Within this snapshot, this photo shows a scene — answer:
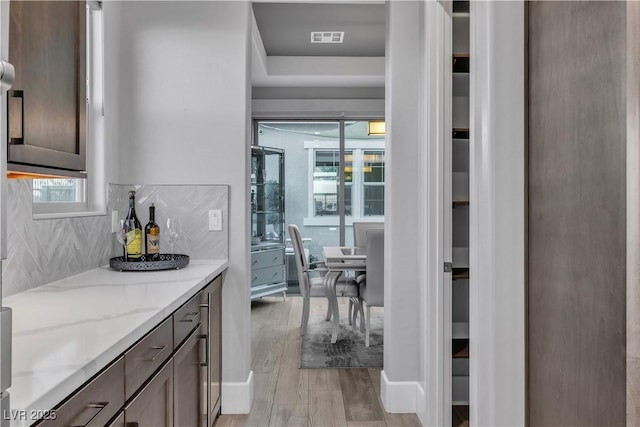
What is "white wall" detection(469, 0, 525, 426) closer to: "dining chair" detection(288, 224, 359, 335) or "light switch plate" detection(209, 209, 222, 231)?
"light switch plate" detection(209, 209, 222, 231)

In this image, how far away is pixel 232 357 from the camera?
268 cm

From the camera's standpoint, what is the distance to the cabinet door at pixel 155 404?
1235 millimetres

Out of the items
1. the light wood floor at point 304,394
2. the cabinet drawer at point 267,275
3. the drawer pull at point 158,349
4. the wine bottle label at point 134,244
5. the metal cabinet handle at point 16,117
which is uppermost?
the metal cabinet handle at point 16,117

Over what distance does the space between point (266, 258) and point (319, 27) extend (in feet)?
8.78

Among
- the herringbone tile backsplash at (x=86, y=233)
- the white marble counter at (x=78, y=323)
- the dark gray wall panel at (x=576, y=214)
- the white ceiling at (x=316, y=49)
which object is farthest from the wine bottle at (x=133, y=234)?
the white ceiling at (x=316, y=49)

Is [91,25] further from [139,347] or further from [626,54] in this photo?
[626,54]

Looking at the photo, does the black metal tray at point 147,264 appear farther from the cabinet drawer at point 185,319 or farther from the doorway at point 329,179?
the doorway at point 329,179

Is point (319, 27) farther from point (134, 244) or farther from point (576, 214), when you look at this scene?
point (576, 214)

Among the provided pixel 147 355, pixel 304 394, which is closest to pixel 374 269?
pixel 304 394

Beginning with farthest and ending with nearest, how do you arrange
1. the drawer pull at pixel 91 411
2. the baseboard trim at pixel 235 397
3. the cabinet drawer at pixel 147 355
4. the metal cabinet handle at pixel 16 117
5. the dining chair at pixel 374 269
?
the dining chair at pixel 374 269 < the baseboard trim at pixel 235 397 < the cabinet drawer at pixel 147 355 < the metal cabinet handle at pixel 16 117 < the drawer pull at pixel 91 411

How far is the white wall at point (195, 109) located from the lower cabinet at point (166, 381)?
0.53 ft

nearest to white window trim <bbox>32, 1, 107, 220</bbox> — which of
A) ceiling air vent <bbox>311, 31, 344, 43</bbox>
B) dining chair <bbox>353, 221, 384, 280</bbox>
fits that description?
ceiling air vent <bbox>311, 31, 344, 43</bbox>

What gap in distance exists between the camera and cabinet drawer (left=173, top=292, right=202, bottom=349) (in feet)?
5.42

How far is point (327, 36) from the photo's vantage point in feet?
15.7
